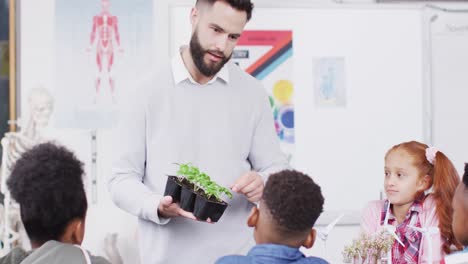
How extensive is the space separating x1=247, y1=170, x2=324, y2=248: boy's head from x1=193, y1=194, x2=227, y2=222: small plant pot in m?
0.24

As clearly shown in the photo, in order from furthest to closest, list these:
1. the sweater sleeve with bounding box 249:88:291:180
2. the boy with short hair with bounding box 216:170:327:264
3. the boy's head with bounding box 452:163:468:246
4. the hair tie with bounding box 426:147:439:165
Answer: the hair tie with bounding box 426:147:439:165 → the sweater sleeve with bounding box 249:88:291:180 → the boy's head with bounding box 452:163:468:246 → the boy with short hair with bounding box 216:170:327:264

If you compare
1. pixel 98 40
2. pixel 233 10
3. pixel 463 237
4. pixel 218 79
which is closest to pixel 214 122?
pixel 218 79

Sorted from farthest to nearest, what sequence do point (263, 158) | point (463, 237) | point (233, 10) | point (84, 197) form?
point (263, 158) → point (233, 10) → point (463, 237) → point (84, 197)

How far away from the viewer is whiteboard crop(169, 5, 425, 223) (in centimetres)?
371

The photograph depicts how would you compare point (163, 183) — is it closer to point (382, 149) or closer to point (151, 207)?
point (151, 207)

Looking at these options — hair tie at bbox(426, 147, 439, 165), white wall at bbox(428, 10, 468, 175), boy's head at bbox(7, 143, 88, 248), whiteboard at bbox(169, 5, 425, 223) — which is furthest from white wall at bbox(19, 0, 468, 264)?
boy's head at bbox(7, 143, 88, 248)

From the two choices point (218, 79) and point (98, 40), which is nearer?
point (218, 79)

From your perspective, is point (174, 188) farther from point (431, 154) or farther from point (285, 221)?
point (431, 154)

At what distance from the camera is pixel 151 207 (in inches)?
78.7

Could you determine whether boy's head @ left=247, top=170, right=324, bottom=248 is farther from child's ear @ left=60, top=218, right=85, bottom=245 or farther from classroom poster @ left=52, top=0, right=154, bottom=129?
classroom poster @ left=52, top=0, right=154, bottom=129

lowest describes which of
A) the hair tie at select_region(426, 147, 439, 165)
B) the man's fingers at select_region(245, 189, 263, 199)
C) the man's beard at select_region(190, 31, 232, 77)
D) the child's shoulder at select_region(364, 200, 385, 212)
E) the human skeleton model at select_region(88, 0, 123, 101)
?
the child's shoulder at select_region(364, 200, 385, 212)

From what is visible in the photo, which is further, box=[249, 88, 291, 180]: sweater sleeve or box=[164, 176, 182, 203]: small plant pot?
box=[249, 88, 291, 180]: sweater sleeve

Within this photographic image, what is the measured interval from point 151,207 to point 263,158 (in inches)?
17.8

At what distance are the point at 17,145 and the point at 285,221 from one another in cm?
216
